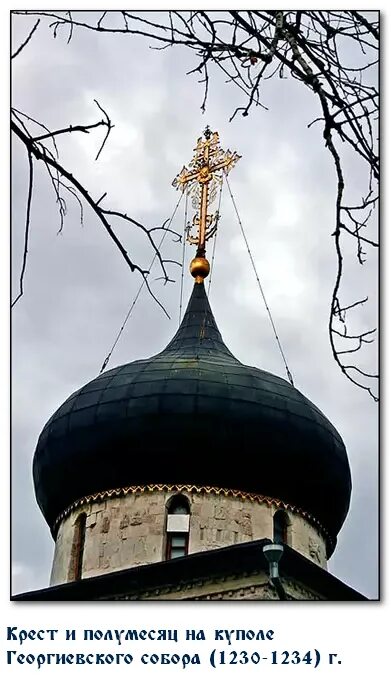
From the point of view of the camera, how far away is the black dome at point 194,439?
36.9 ft

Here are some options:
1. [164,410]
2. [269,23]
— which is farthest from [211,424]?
[269,23]

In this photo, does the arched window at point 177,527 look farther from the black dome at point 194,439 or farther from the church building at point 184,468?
the black dome at point 194,439

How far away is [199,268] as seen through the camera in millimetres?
13562

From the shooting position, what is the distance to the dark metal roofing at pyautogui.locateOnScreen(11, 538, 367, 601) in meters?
9.70

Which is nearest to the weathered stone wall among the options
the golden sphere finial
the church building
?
the church building

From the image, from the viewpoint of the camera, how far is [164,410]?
1147cm

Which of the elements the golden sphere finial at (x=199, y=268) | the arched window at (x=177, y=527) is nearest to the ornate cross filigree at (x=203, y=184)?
the golden sphere finial at (x=199, y=268)

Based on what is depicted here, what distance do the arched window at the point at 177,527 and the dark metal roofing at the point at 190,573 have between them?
1.06 metres

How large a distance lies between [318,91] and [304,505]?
7.61 metres

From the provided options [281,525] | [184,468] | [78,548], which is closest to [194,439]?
[184,468]

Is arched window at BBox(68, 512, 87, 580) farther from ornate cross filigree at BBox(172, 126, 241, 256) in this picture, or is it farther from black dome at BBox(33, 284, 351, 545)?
ornate cross filigree at BBox(172, 126, 241, 256)

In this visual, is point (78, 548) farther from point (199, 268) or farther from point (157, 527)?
point (199, 268)

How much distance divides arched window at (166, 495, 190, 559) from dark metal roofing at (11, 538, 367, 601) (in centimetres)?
106
